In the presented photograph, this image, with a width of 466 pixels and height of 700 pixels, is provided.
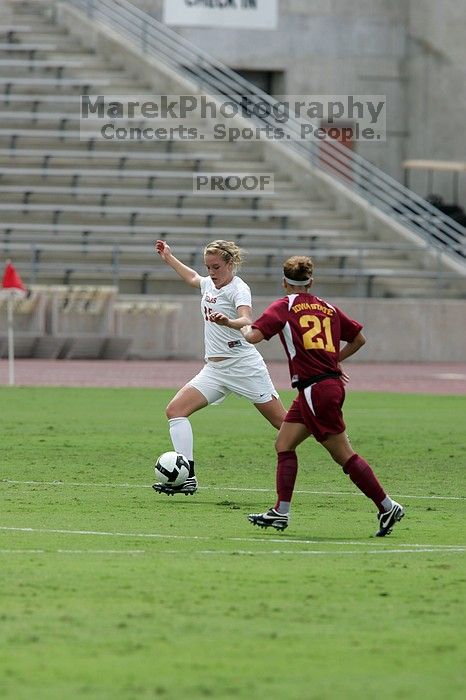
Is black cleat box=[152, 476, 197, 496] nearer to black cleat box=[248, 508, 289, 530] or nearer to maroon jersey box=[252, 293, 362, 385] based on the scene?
black cleat box=[248, 508, 289, 530]

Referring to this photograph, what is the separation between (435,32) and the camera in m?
47.0

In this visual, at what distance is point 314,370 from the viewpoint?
1104 cm

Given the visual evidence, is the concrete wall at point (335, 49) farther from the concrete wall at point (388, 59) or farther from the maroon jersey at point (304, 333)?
the maroon jersey at point (304, 333)

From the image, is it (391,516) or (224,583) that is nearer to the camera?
(224,583)

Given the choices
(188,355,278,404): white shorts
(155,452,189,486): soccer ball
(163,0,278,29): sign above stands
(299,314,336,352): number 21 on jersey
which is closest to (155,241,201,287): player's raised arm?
(188,355,278,404): white shorts

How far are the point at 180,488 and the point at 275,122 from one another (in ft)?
99.9

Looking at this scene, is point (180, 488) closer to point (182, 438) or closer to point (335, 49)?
point (182, 438)

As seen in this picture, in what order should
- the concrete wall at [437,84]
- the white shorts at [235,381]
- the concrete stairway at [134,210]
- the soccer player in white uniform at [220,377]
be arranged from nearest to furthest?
the soccer player in white uniform at [220,377]
the white shorts at [235,381]
the concrete stairway at [134,210]
the concrete wall at [437,84]

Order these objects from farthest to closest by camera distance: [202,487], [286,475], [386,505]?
[202,487], [286,475], [386,505]

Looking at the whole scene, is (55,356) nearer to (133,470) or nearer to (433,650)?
(133,470)

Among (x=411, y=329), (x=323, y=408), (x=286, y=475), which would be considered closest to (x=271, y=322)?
(x=323, y=408)

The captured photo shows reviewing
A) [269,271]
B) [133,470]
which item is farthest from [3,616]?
[269,271]

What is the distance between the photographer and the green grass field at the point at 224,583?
22.1 ft

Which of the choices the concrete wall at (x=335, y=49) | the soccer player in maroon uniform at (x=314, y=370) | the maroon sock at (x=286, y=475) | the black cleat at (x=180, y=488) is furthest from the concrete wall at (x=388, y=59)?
the maroon sock at (x=286, y=475)
